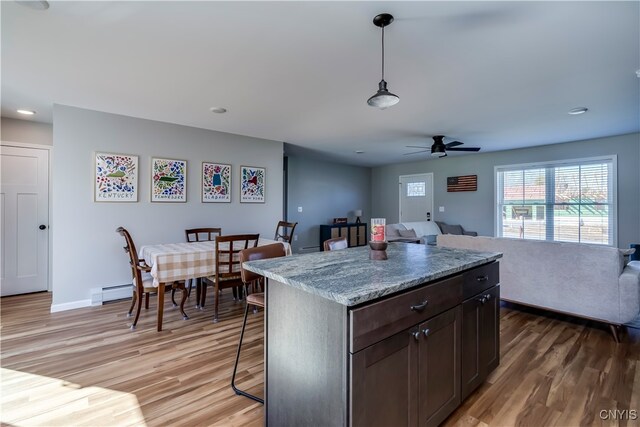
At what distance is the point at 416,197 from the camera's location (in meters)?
7.69

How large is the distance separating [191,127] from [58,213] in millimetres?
1930

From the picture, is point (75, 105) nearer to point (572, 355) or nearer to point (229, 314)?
point (229, 314)

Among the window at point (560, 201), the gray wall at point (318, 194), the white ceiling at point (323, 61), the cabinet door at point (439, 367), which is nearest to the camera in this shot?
the cabinet door at point (439, 367)

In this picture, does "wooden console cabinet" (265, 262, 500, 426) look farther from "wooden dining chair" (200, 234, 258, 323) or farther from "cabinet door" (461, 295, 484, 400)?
"wooden dining chair" (200, 234, 258, 323)

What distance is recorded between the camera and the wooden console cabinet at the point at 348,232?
284 inches

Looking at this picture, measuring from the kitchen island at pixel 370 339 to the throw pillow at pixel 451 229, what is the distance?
16.7ft

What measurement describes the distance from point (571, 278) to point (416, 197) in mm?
4950

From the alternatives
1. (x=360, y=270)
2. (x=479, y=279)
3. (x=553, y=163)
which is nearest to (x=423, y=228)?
(x=553, y=163)

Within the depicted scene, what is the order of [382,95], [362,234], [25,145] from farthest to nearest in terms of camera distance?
1. [362,234]
2. [25,145]
3. [382,95]

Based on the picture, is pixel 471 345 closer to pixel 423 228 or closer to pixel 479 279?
pixel 479 279

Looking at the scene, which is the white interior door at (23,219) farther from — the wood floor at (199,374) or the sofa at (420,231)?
the sofa at (420,231)

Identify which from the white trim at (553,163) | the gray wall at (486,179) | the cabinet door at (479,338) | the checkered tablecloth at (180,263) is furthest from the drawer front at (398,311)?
the white trim at (553,163)

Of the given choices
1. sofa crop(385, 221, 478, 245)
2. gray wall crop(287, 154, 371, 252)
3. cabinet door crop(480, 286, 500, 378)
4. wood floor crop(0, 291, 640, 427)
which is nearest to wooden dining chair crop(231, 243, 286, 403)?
wood floor crop(0, 291, 640, 427)

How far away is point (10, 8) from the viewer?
5.83 ft
